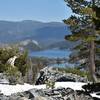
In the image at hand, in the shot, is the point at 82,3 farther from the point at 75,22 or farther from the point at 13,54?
the point at 13,54

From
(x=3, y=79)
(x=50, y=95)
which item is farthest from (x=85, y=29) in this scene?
(x=50, y=95)

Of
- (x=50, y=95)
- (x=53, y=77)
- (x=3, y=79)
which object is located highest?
(x=50, y=95)

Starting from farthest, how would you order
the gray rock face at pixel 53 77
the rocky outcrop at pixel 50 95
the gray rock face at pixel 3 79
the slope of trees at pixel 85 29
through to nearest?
the slope of trees at pixel 85 29
the gray rock face at pixel 53 77
the gray rock face at pixel 3 79
the rocky outcrop at pixel 50 95

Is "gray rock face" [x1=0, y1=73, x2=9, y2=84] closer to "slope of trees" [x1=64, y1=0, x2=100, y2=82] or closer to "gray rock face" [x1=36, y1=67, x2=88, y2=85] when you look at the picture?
"gray rock face" [x1=36, y1=67, x2=88, y2=85]

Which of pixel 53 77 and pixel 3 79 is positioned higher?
pixel 3 79

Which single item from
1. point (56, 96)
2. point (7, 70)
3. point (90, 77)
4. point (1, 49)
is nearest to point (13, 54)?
point (1, 49)

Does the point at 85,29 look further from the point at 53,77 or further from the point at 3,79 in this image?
the point at 3,79

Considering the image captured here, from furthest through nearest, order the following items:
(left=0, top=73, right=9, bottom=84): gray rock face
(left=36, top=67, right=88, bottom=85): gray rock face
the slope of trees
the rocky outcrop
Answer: the slope of trees
(left=36, top=67, right=88, bottom=85): gray rock face
(left=0, top=73, right=9, bottom=84): gray rock face
the rocky outcrop

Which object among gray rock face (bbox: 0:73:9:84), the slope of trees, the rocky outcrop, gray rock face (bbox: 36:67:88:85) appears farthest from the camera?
the slope of trees

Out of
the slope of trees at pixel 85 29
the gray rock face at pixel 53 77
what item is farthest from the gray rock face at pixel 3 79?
the slope of trees at pixel 85 29

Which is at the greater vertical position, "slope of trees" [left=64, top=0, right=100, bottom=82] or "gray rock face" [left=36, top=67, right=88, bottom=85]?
"slope of trees" [left=64, top=0, right=100, bottom=82]

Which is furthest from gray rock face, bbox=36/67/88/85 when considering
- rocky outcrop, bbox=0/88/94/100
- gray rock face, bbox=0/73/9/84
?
rocky outcrop, bbox=0/88/94/100

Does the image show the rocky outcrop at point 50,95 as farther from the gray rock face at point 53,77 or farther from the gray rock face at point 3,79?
the gray rock face at point 53,77

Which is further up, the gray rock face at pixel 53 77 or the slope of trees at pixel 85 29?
the slope of trees at pixel 85 29
